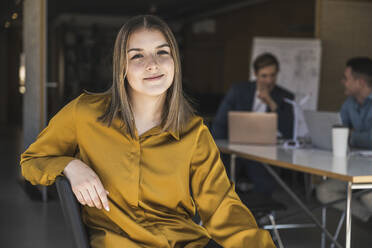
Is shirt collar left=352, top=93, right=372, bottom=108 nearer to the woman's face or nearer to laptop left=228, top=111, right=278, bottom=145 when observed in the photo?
laptop left=228, top=111, right=278, bottom=145

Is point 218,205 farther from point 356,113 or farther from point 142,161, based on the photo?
point 356,113

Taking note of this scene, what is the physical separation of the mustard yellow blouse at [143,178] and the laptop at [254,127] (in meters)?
2.19

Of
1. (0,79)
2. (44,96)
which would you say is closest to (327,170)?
(44,96)

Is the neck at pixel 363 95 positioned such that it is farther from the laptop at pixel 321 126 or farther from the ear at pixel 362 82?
the laptop at pixel 321 126

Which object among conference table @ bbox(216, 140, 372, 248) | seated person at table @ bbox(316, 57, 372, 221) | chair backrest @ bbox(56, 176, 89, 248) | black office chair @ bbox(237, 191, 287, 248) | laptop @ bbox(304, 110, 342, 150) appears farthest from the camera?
seated person at table @ bbox(316, 57, 372, 221)

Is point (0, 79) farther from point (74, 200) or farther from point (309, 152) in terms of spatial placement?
point (74, 200)

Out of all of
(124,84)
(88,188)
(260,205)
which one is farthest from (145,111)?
(260,205)

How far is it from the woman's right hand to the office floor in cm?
257

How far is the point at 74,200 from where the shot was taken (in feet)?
5.11

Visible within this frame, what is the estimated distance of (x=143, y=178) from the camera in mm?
1672

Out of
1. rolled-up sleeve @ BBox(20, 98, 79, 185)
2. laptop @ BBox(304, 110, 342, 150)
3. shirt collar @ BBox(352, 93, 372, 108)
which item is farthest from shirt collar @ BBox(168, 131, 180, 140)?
shirt collar @ BBox(352, 93, 372, 108)

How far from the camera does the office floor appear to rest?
13.3 feet

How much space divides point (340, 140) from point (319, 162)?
1.40 ft

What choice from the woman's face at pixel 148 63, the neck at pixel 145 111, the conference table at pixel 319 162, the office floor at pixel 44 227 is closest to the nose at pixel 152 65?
the woman's face at pixel 148 63
